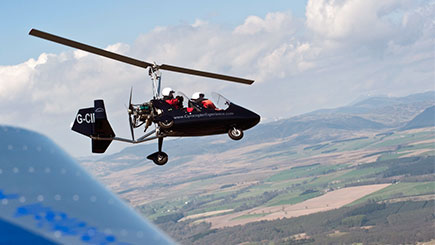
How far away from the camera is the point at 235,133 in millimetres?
31906

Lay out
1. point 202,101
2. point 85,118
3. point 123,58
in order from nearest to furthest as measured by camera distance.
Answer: point 85,118
point 123,58
point 202,101

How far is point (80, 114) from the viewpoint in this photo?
100 feet

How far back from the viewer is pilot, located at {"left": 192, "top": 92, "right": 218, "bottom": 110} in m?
31.7

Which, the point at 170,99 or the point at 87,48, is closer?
the point at 87,48

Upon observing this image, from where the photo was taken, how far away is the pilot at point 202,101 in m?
31.7

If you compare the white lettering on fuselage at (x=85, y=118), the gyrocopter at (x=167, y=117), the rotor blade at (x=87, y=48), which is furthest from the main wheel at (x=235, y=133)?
the white lettering on fuselage at (x=85, y=118)

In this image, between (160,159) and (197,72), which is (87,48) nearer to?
(197,72)

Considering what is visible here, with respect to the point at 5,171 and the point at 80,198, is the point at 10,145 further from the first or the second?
the point at 80,198

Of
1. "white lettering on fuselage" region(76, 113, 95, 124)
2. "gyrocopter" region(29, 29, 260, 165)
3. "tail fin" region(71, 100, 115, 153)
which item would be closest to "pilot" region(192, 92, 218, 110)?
"gyrocopter" region(29, 29, 260, 165)

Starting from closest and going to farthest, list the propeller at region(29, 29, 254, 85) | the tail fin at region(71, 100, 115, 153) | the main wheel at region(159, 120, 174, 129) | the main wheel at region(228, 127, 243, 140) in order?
1. the propeller at region(29, 29, 254, 85)
2. the tail fin at region(71, 100, 115, 153)
3. the main wheel at region(159, 120, 174, 129)
4. the main wheel at region(228, 127, 243, 140)

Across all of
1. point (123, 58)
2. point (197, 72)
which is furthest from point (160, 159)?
point (123, 58)

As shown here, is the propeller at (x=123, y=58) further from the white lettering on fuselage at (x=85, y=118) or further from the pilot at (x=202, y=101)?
the white lettering on fuselage at (x=85, y=118)

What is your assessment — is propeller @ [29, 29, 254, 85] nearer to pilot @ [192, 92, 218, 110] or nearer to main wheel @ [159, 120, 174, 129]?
pilot @ [192, 92, 218, 110]

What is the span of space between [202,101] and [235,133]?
2.60m
